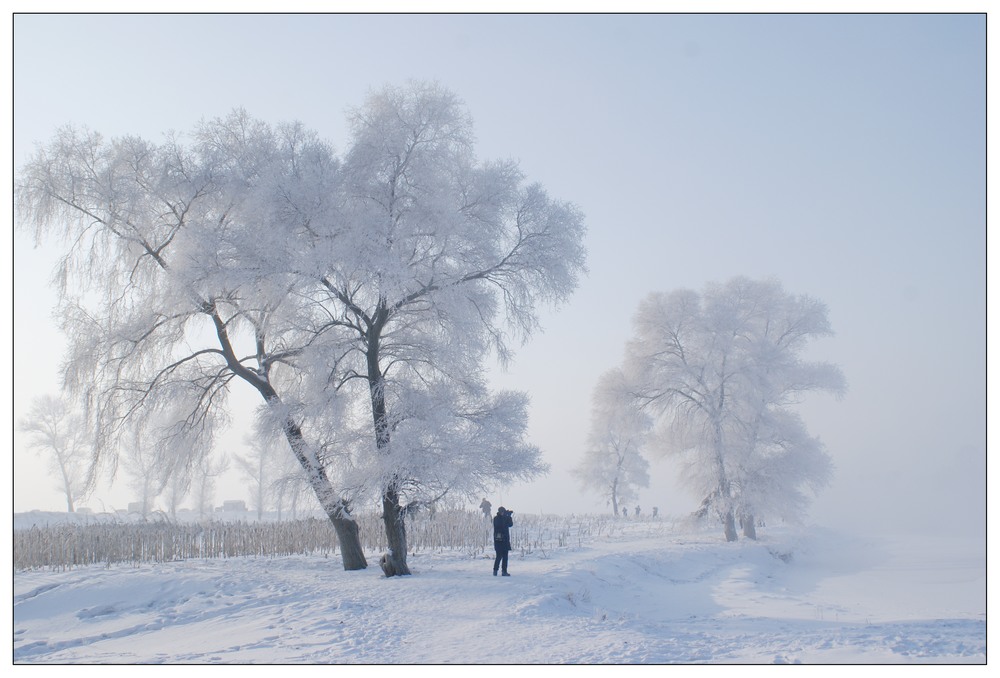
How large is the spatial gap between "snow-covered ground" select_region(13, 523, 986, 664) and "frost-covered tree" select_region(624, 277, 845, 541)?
9231 mm

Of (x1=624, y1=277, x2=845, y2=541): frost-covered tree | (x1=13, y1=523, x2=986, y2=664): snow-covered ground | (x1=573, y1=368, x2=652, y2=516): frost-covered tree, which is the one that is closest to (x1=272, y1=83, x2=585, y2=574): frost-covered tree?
(x1=13, y1=523, x2=986, y2=664): snow-covered ground

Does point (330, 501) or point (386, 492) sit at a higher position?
point (386, 492)

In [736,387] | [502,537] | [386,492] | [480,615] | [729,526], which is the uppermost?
[736,387]

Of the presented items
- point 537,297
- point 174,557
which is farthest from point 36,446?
point 537,297

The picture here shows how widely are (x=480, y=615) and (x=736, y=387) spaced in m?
22.3

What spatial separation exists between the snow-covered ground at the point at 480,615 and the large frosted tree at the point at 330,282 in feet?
7.76

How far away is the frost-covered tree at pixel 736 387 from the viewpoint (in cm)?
3025

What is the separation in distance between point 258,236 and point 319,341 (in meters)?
2.59

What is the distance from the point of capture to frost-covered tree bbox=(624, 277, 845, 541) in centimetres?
3025

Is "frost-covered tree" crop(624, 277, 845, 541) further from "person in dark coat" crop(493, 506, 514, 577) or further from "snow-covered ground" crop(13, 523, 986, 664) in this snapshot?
"person in dark coat" crop(493, 506, 514, 577)

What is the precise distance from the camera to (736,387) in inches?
1222

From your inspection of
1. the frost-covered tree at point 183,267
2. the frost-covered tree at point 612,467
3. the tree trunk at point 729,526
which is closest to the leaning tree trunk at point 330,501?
the frost-covered tree at point 183,267

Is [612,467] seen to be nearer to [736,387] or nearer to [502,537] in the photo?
[736,387]

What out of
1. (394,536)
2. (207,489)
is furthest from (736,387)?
(207,489)
